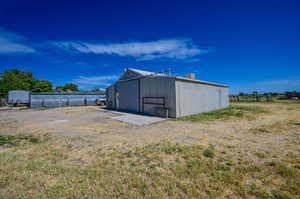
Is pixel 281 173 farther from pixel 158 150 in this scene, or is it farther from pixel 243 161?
pixel 158 150

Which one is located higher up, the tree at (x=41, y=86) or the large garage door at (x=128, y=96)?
the tree at (x=41, y=86)

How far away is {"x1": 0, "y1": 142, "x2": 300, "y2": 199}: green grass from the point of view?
1.82 metres

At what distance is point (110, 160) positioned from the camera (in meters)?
2.84

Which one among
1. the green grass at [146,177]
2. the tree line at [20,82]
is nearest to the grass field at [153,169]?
Result: the green grass at [146,177]

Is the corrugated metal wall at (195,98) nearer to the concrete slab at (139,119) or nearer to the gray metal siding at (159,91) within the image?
the gray metal siding at (159,91)

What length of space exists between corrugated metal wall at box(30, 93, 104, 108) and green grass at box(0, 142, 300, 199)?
20.0 m

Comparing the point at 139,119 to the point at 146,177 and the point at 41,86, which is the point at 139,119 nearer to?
the point at 146,177

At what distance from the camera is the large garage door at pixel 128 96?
1192cm

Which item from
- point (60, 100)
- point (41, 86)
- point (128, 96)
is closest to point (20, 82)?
point (41, 86)

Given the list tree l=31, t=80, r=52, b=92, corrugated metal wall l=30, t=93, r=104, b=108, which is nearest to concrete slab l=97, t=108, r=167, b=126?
corrugated metal wall l=30, t=93, r=104, b=108

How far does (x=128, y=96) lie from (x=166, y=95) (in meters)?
5.17

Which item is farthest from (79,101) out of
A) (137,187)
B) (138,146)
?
(137,187)

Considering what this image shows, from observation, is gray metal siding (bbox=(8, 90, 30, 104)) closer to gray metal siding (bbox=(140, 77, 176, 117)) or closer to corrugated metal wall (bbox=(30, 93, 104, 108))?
corrugated metal wall (bbox=(30, 93, 104, 108))

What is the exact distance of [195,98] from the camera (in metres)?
10.1
